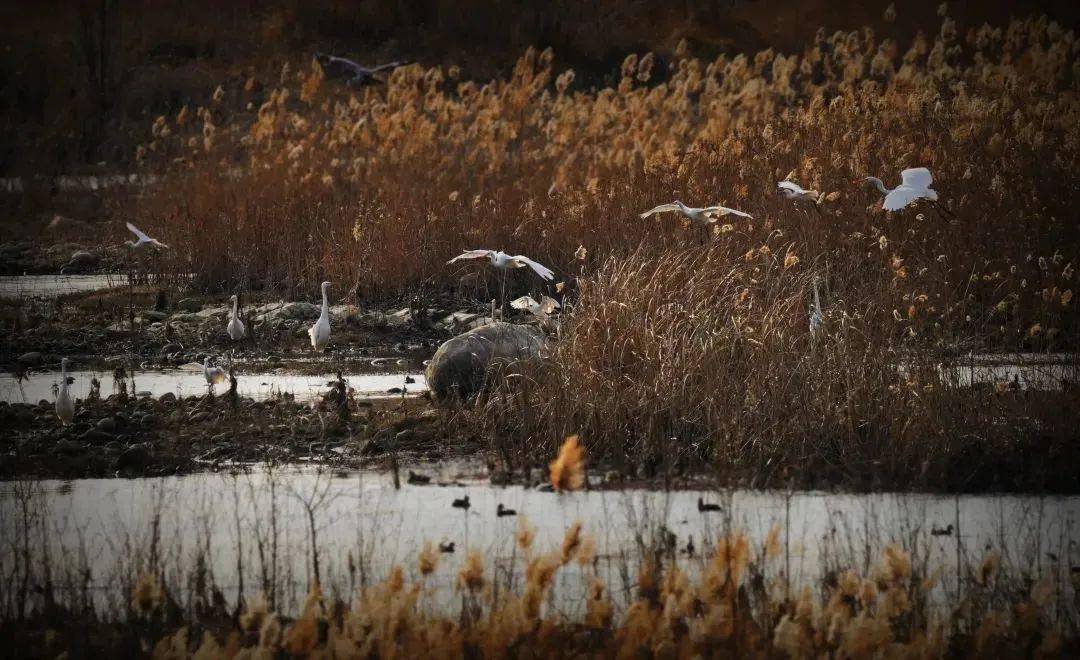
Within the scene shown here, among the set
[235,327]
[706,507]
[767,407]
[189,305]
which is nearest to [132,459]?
[706,507]

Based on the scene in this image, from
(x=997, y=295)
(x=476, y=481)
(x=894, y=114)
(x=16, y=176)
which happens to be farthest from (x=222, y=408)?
(x=16, y=176)

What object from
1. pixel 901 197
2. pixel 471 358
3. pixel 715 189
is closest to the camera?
pixel 471 358

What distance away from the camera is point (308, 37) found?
3262cm

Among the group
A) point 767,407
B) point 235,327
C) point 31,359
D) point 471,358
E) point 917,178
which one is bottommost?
point 767,407

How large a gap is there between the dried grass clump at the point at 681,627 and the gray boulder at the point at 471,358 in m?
3.47

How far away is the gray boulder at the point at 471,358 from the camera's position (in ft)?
25.7

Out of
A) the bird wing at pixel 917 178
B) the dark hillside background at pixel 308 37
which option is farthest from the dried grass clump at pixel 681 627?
the dark hillside background at pixel 308 37

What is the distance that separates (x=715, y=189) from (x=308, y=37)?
72.8 feet

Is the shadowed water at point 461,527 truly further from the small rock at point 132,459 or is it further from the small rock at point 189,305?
the small rock at point 189,305

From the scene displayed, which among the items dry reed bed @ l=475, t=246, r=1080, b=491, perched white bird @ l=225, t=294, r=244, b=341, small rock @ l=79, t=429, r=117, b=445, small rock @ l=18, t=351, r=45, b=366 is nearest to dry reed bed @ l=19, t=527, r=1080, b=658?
dry reed bed @ l=475, t=246, r=1080, b=491

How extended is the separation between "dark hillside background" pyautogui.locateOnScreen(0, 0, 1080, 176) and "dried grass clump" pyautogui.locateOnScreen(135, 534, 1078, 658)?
2106 cm

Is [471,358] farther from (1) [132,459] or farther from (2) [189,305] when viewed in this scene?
(2) [189,305]

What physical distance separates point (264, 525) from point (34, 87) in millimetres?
22682

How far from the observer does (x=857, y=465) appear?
6.36 m
